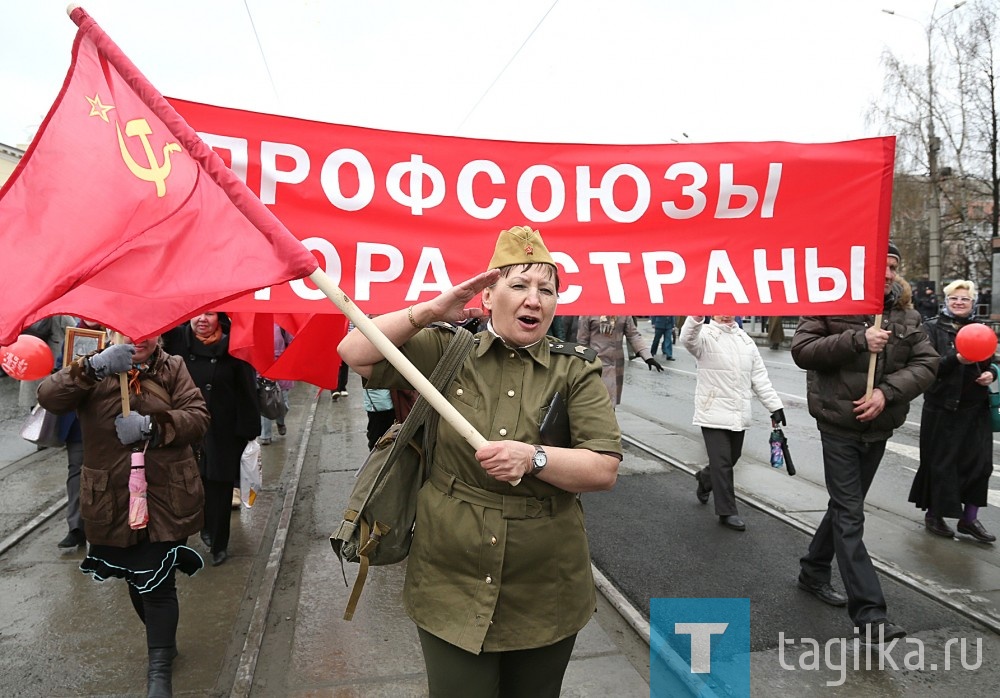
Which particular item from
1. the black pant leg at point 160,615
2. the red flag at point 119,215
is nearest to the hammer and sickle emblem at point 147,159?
the red flag at point 119,215

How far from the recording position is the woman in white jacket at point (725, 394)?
19.2 feet

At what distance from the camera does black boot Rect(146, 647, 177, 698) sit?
3.41 m

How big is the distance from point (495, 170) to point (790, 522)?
4285mm

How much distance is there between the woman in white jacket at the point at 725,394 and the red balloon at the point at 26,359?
177 inches

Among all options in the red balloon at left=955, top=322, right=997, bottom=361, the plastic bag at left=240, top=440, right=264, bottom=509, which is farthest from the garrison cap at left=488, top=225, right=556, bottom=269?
the red balloon at left=955, top=322, right=997, bottom=361

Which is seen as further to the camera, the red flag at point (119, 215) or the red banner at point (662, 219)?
the red banner at point (662, 219)

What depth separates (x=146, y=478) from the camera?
356 centimetres

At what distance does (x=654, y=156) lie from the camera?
3352mm

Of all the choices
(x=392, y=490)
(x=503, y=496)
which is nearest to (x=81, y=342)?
(x=392, y=490)

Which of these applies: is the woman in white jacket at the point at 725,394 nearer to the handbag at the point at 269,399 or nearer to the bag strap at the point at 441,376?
the handbag at the point at 269,399

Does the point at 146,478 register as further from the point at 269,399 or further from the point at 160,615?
the point at 269,399

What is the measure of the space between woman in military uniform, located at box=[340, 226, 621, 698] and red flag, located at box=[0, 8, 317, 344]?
513 mm

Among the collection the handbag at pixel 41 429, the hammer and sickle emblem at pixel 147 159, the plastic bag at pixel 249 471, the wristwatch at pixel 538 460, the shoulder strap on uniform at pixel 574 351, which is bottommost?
the plastic bag at pixel 249 471

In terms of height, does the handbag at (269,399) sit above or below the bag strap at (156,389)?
below
